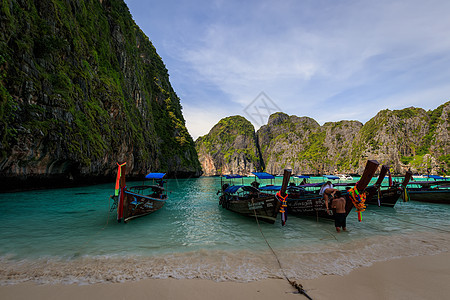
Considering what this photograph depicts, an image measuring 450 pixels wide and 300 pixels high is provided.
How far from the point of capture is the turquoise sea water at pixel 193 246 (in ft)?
17.5

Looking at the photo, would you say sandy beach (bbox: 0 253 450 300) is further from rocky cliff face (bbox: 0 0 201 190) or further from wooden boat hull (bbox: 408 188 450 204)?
wooden boat hull (bbox: 408 188 450 204)

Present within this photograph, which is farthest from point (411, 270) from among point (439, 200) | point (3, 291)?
point (439, 200)

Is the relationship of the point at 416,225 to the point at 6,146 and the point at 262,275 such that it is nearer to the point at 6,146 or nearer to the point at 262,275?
the point at 262,275

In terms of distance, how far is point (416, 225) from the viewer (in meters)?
Result: 10.9

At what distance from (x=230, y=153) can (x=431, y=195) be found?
15708 centimetres

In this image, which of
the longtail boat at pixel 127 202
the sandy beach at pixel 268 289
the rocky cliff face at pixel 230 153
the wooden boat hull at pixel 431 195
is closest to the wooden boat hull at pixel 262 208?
the sandy beach at pixel 268 289

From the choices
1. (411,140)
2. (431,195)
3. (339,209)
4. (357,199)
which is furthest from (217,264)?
(411,140)

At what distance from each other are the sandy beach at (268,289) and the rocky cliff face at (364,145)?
170 feet

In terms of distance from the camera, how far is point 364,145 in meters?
112

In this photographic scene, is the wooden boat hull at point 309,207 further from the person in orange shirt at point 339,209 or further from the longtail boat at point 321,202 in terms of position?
the person in orange shirt at point 339,209

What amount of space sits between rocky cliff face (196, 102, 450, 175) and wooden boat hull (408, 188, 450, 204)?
139 feet

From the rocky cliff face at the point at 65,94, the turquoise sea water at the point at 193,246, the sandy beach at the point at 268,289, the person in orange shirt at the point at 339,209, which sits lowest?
the turquoise sea water at the point at 193,246

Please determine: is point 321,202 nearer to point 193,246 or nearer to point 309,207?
point 309,207

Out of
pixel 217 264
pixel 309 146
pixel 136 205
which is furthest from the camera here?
pixel 309 146
